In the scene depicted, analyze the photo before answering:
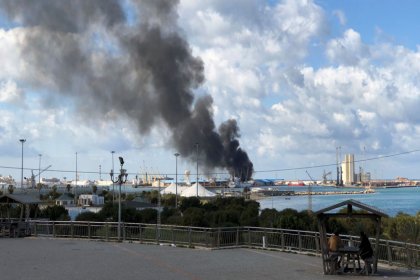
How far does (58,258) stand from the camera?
19.4 m

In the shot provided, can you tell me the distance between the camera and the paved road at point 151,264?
49.9 feet

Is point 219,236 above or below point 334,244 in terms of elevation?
below

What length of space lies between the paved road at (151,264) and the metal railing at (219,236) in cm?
72

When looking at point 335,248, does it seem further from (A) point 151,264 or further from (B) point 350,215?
(A) point 151,264

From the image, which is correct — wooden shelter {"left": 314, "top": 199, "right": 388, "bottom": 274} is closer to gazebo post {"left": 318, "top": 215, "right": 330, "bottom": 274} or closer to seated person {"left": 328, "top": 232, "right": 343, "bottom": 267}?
gazebo post {"left": 318, "top": 215, "right": 330, "bottom": 274}

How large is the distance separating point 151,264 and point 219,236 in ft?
21.1

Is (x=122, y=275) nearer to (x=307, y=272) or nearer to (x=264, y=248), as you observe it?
→ (x=307, y=272)

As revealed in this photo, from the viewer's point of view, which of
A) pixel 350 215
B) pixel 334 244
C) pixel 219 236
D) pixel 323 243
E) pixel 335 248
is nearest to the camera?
pixel 335 248

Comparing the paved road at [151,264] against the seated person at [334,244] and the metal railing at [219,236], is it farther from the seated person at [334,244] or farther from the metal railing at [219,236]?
the seated person at [334,244]

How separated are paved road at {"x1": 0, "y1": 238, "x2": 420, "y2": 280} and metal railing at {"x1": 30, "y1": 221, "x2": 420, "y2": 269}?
72cm

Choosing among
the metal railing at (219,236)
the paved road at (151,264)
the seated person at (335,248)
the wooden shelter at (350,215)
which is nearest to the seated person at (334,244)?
the seated person at (335,248)

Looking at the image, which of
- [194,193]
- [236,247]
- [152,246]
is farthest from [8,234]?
[194,193]

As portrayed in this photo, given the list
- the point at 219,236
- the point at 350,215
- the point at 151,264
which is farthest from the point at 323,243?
the point at 219,236

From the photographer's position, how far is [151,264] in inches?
699
